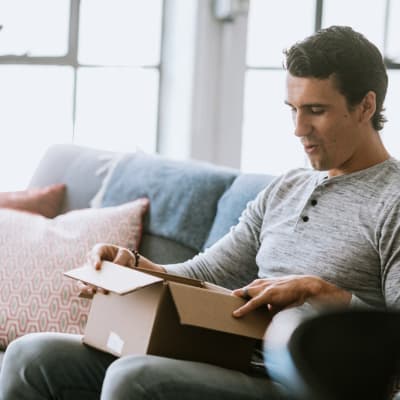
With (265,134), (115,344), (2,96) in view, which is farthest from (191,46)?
(115,344)

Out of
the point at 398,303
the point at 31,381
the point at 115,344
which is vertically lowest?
the point at 31,381

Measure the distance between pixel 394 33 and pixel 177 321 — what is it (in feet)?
6.41

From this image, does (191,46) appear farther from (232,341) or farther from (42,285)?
(232,341)

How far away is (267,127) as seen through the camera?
3.22m

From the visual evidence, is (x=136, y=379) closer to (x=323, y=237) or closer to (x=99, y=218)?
(x=323, y=237)

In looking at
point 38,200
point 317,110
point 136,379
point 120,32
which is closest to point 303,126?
point 317,110

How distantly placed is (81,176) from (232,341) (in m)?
1.20

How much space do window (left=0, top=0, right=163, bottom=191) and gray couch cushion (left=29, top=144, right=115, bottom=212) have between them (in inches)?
23.8

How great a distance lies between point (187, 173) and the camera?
2.34 meters

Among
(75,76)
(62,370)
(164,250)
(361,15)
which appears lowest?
(62,370)

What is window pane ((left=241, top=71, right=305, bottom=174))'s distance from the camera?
126 inches

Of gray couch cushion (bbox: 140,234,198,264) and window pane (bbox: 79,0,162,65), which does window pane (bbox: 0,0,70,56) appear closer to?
window pane (bbox: 79,0,162,65)

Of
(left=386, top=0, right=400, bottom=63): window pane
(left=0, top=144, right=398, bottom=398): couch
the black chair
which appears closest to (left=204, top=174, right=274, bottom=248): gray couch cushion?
(left=0, top=144, right=398, bottom=398): couch

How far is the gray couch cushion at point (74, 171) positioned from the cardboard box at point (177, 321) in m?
0.97
